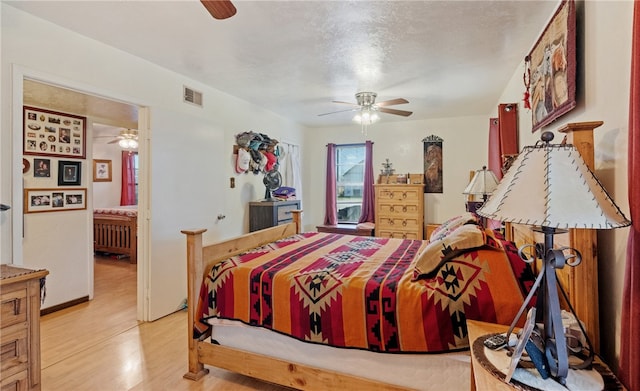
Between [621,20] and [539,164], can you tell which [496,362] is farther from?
[621,20]

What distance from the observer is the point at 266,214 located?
4.30 m

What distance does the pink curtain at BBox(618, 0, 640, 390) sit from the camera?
91 centimetres

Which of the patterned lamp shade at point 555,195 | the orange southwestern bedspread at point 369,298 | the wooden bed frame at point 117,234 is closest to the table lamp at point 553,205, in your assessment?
the patterned lamp shade at point 555,195

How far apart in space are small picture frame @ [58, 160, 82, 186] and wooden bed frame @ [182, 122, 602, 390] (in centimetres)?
251

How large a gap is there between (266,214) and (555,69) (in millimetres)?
3400

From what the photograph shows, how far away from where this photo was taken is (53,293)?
130 inches

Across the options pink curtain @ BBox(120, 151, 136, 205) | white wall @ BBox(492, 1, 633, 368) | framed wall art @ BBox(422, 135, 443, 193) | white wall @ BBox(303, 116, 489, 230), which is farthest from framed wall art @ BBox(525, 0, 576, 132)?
pink curtain @ BBox(120, 151, 136, 205)

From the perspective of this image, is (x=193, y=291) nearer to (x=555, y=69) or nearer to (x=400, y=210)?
(x=555, y=69)

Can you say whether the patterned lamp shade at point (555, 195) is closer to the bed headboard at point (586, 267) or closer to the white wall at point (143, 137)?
the bed headboard at point (586, 267)

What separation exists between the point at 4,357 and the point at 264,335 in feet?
4.29

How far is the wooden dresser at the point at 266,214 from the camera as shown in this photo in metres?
4.28

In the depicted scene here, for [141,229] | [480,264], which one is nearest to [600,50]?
[480,264]

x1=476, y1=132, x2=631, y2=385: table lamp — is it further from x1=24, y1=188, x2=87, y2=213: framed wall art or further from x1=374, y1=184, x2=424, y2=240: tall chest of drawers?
x1=24, y1=188, x2=87, y2=213: framed wall art

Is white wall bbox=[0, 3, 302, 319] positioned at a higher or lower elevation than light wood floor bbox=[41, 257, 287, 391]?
higher
